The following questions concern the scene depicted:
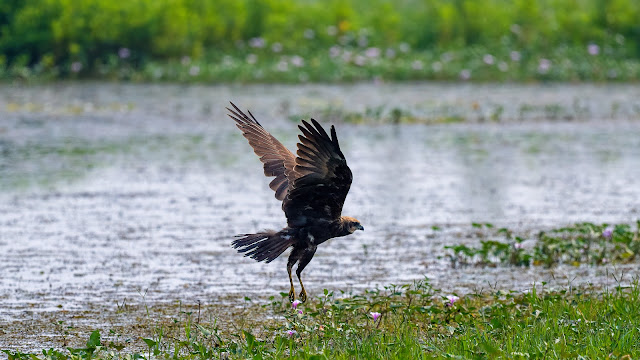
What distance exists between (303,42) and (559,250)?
24.0 m

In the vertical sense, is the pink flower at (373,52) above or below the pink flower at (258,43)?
below

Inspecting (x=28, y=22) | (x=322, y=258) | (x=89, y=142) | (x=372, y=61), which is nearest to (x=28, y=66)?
(x=28, y=22)

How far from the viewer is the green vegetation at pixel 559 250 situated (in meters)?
9.33

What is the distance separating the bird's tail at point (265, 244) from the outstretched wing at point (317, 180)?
0.16m

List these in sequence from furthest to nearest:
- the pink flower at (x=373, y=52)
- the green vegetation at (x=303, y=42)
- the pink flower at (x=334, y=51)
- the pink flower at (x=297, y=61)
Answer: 1. the pink flower at (x=334, y=51)
2. the pink flower at (x=373, y=52)
3. the pink flower at (x=297, y=61)
4. the green vegetation at (x=303, y=42)

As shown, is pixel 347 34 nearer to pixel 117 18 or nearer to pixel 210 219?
pixel 117 18

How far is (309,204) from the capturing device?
7.52 meters

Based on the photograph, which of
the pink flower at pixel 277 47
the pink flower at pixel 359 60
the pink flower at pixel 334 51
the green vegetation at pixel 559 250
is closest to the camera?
the green vegetation at pixel 559 250

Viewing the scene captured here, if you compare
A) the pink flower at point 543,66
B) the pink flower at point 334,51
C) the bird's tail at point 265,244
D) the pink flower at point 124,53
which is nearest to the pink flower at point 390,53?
the pink flower at point 334,51

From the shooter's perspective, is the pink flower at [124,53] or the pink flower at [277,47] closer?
the pink flower at [124,53]

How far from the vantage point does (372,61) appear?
1203 inches

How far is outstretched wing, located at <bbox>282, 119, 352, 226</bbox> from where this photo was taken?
6.94 meters

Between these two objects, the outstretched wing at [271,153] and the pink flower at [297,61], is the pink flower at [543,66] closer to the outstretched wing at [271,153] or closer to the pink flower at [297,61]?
the pink flower at [297,61]

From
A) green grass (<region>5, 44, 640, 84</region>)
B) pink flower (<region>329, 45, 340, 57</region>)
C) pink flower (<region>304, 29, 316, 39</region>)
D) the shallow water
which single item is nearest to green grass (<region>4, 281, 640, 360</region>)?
the shallow water
